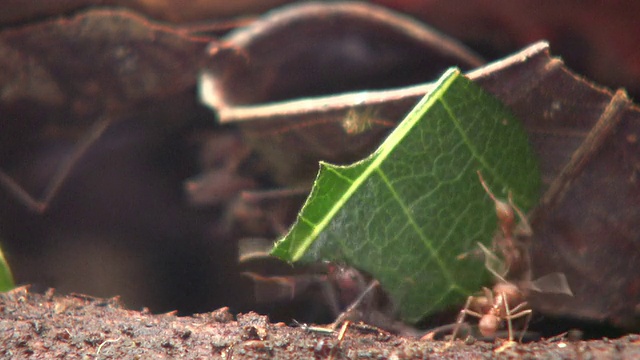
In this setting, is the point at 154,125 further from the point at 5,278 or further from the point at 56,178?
the point at 5,278

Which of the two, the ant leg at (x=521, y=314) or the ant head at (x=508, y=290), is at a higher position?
the ant head at (x=508, y=290)

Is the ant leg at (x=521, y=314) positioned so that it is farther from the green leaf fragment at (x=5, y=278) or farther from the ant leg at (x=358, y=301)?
the green leaf fragment at (x=5, y=278)

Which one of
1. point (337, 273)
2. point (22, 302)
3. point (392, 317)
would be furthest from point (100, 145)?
point (392, 317)

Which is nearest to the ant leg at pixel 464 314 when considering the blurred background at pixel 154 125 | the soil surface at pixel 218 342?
the soil surface at pixel 218 342

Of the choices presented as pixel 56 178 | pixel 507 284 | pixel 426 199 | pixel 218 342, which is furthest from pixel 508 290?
pixel 56 178

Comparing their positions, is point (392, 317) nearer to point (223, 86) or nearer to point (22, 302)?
point (22, 302)


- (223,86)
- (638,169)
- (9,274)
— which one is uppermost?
(223,86)
